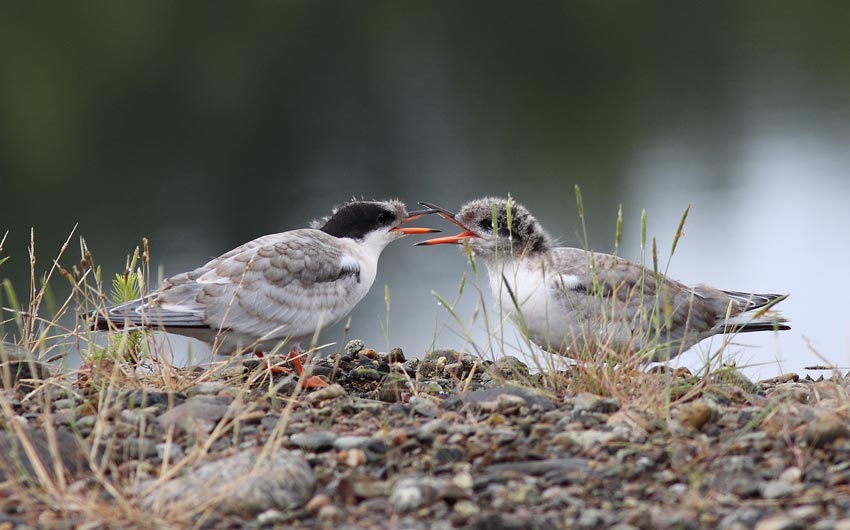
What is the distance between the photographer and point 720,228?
52.7ft

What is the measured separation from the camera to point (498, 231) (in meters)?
5.99

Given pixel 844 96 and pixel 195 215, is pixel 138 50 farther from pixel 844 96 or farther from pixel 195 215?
pixel 844 96

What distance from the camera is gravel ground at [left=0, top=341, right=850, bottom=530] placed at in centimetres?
310

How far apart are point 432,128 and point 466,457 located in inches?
715

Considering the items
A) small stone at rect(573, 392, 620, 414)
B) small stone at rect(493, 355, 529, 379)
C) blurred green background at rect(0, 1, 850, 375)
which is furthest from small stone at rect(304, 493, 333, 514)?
blurred green background at rect(0, 1, 850, 375)

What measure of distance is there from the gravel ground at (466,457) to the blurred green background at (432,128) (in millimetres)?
6080

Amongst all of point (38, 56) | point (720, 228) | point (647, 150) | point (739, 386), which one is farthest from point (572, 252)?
point (38, 56)

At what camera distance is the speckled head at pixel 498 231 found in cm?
593

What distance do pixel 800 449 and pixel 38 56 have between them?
2200cm

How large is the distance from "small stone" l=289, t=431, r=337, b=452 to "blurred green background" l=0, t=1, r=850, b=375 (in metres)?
6.69

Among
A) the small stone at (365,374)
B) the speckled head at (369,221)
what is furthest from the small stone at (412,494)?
the speckled head at (369,221)

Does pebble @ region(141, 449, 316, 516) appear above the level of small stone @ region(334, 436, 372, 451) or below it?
below

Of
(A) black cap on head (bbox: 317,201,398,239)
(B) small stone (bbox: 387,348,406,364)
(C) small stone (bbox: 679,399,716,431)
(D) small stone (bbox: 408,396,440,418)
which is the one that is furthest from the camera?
(A) black cap on head (bbox: 317,201,398,239)

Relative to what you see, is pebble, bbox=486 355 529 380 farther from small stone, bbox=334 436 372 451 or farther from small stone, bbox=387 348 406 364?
small stone, bbox=334 436 372 451
